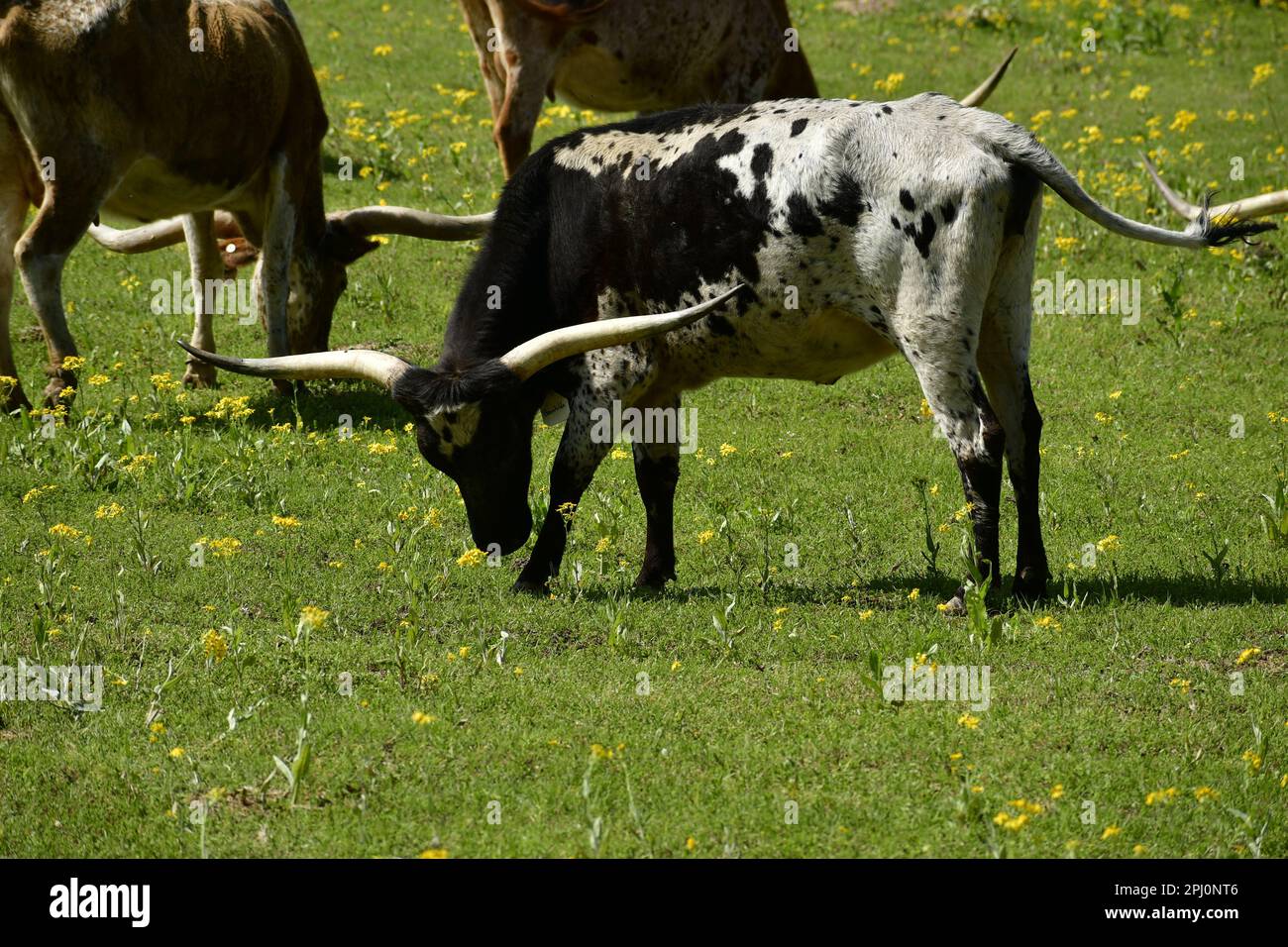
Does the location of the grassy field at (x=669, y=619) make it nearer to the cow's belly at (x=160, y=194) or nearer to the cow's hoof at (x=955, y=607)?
the cow's hoof at (x=955, y=607)

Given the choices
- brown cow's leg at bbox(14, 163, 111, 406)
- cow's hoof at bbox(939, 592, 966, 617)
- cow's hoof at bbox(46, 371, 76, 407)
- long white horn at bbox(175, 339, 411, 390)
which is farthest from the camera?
cow's hoof at bbox(46, 371, 76, 407)

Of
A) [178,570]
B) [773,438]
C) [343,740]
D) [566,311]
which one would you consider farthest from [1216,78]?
[343,740]

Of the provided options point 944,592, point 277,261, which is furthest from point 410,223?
point 944,592

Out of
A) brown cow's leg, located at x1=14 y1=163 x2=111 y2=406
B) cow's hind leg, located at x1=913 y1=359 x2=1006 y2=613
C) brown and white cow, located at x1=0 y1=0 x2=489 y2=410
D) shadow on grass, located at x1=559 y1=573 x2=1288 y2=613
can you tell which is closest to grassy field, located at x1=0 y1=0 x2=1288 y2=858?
shadow on grass, located at x1=559 y1=573 x2=1288 y2=613

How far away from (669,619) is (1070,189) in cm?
269

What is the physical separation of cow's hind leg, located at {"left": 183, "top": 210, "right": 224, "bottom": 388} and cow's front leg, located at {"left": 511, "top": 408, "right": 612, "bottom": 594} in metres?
4.60

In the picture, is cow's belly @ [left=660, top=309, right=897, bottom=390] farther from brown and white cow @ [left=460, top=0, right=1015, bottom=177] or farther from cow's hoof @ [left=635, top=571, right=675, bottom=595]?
brown and white cow @ [left=460, top=0, right=1015, bottom=177]

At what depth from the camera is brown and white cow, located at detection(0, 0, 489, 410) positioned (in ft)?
33.1

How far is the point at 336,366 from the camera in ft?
26.8

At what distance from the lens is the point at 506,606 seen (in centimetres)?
798

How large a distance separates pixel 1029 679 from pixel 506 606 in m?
2.52

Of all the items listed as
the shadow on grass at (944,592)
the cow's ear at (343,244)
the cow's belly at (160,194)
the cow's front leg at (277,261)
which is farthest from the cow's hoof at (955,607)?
the cow's belly at (160,194)

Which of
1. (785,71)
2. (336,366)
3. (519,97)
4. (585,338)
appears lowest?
(336,366)

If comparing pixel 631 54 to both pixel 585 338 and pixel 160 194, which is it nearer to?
pixel 160 194
